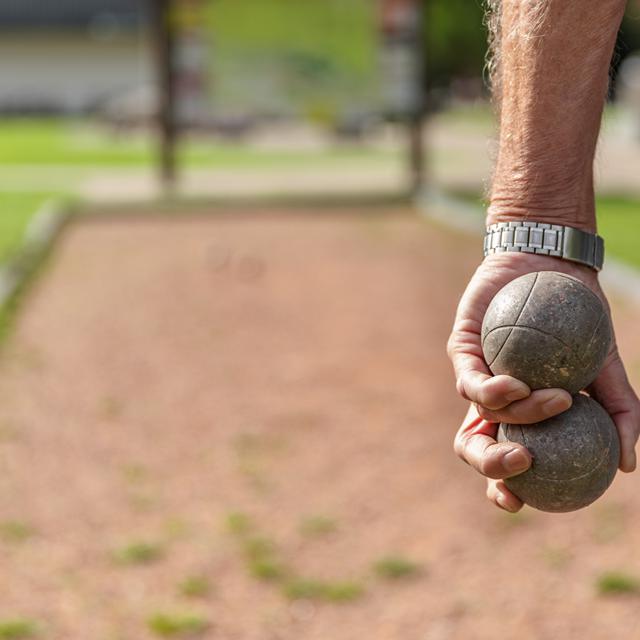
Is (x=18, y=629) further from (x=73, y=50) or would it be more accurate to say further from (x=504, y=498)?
(x=73, y=50)

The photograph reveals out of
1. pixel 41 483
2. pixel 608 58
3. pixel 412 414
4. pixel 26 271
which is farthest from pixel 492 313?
pixel 26 271

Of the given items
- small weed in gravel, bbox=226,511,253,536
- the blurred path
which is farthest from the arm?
the blurred path

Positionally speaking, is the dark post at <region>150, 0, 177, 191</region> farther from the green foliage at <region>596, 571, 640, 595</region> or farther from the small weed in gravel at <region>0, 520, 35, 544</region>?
the green foliage at <region>596, 571, 640, 595</region>

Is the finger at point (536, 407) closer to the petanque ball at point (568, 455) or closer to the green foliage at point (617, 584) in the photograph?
the petanque ball at point (568, 455)

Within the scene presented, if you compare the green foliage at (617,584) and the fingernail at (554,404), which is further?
the green foliage at (617,584)

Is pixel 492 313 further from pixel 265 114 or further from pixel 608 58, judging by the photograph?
pixel 265 114

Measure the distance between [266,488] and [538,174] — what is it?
333 cm

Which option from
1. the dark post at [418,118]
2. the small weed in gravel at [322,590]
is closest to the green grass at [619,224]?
the dark post at [418,118]

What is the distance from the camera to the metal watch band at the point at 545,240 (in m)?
2.39

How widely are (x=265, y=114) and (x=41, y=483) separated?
13.7 m

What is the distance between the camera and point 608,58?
232 cm

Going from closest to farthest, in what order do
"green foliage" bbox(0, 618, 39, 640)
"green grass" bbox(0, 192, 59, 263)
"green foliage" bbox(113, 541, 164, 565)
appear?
"green foliage" bbox(0, 618, 39, 640), "green foliage" bbox(113, 541, 164, 565), "green grass" bbox(0, 192, 59, 263)

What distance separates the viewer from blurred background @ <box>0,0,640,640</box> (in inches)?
171

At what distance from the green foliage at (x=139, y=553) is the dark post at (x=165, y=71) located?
14.0 metres
